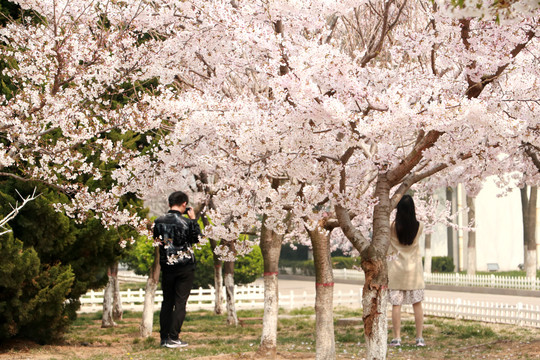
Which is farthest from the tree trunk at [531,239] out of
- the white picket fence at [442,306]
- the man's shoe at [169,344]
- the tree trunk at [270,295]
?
the man's shoe at [169,344]

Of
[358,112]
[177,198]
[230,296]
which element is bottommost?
[230,296]

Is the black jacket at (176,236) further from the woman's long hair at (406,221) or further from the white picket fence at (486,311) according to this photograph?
the white picket fence at (486,311)

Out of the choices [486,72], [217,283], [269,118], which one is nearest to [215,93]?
[269,118]

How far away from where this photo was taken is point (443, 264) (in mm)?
34875

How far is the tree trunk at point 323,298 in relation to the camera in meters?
8.24

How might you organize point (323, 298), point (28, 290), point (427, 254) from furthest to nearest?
point (427, 254), point (28, 290), point (323, 298)

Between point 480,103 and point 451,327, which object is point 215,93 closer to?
point 480,103

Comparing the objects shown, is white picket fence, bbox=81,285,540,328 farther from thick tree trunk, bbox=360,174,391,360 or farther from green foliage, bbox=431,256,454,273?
green foliage, bbox=431,256,454,273

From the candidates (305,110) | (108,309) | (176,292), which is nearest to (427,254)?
(108,309)

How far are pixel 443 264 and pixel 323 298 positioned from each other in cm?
2768

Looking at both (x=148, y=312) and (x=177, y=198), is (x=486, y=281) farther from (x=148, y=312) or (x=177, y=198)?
(x=177, y=198)

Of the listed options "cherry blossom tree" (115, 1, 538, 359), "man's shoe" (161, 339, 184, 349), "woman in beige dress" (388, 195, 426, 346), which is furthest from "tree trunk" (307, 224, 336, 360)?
"man's shoe" (161, 339, 184, 349)

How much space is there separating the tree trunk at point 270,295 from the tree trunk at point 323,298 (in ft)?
2.72

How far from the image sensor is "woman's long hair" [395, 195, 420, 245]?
9.84 m
